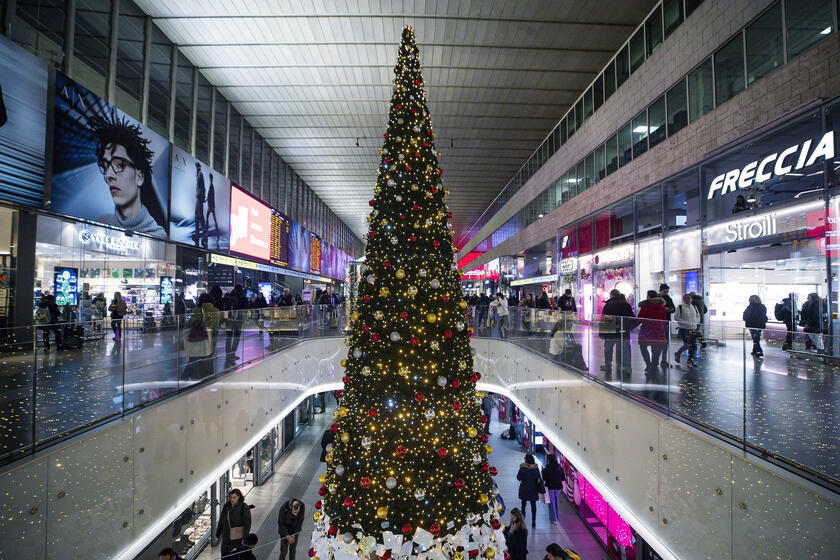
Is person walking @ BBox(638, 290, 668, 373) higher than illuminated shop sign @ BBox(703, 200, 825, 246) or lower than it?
lower

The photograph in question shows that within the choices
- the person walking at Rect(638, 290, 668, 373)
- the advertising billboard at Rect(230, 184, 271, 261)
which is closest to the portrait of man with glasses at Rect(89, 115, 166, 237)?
the advertising billboard at Rect(230, 184, 271, 261)

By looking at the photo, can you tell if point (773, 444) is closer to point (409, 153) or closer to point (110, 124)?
point (409, 153)

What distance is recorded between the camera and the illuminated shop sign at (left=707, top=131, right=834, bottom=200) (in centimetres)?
794

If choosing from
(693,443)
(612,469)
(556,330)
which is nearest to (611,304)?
(556,330)

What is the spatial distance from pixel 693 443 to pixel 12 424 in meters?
6.07

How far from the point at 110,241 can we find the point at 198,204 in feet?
13.9

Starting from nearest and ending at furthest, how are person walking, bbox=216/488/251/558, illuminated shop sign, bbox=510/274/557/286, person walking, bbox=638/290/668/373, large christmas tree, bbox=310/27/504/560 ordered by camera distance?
large christmas tree, bbox=310/27/504/560 → person walking, bbox=638/290/668/373 → person walking, bbox=216/488/251/558 → illuminated shop sign, bbox=510/274/557/286

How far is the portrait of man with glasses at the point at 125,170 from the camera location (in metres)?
10.9

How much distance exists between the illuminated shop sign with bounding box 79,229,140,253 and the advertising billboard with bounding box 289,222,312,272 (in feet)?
42.1

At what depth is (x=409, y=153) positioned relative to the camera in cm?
433

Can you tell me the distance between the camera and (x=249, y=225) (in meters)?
19.7

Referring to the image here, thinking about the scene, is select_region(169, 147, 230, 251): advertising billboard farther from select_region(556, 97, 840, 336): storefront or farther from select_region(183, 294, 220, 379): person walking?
select_region(556, 97, 840, 336): storefront

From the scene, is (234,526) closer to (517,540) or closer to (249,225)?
(517,540)

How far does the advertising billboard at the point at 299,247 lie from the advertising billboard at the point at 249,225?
3.67 metres
